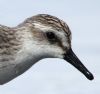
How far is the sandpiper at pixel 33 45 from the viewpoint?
10.0 meters

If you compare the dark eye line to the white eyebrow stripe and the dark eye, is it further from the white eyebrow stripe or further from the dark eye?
the white eyebrow stripe

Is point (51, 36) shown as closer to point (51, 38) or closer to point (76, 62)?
point (51, 38)

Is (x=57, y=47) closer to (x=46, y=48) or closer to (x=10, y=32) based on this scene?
(x=46, y=48)

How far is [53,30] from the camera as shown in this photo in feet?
33.3

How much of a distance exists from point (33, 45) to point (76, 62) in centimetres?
127

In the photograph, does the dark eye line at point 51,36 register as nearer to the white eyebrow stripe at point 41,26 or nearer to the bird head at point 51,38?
the bird head at point 51,38

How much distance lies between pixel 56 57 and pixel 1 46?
1.33 m

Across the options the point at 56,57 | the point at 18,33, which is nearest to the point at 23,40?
the point at 18,33

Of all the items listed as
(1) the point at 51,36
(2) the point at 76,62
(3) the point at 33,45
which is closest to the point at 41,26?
(1) the point at 51,36

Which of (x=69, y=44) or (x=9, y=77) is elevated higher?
(x=69, y=44)

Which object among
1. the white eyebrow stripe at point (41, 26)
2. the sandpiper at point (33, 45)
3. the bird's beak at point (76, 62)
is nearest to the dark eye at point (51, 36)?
the sandpiper at point (33, 45)

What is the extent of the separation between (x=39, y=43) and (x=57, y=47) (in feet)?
1.46

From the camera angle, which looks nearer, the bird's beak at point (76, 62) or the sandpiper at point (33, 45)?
the sandpiper at point (33, 45)

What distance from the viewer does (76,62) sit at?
10.8 metres
